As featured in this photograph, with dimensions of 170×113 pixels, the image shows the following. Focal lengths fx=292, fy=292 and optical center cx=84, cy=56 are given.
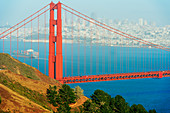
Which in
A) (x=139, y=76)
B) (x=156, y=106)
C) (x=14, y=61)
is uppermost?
(x=14, y=61)

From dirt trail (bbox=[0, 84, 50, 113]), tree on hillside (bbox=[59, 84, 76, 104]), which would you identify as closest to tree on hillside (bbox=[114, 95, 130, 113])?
tree on hillside (bbox=[59, 84, 76, 104])

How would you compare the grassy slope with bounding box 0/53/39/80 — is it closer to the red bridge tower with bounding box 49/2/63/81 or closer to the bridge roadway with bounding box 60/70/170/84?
the red bridge tower with bounding box 49/2/63/81

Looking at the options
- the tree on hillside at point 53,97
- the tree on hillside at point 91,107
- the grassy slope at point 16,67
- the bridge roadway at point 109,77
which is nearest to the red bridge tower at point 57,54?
the bridge roadway at point 109,77

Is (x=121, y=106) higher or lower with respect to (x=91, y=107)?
lower

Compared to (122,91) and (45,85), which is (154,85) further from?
(45,85)

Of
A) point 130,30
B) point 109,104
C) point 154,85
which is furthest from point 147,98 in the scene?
point 130,30

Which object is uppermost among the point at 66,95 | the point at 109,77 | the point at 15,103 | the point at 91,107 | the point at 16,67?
the point at 16,67

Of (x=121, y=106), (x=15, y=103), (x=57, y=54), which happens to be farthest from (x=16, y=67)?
(x=15, y=103)

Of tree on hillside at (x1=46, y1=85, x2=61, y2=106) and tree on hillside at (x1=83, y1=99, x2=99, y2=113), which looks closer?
tree on hillside at (x1=83, y1=99, x2=99, y2=113)

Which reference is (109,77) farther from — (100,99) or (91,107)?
(91,107)

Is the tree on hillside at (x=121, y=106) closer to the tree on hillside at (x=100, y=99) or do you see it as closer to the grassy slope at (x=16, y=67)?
the tree on hillside at (x=100, y=99)

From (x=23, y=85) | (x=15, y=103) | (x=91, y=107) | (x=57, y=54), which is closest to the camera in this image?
(x=15, y=103)
